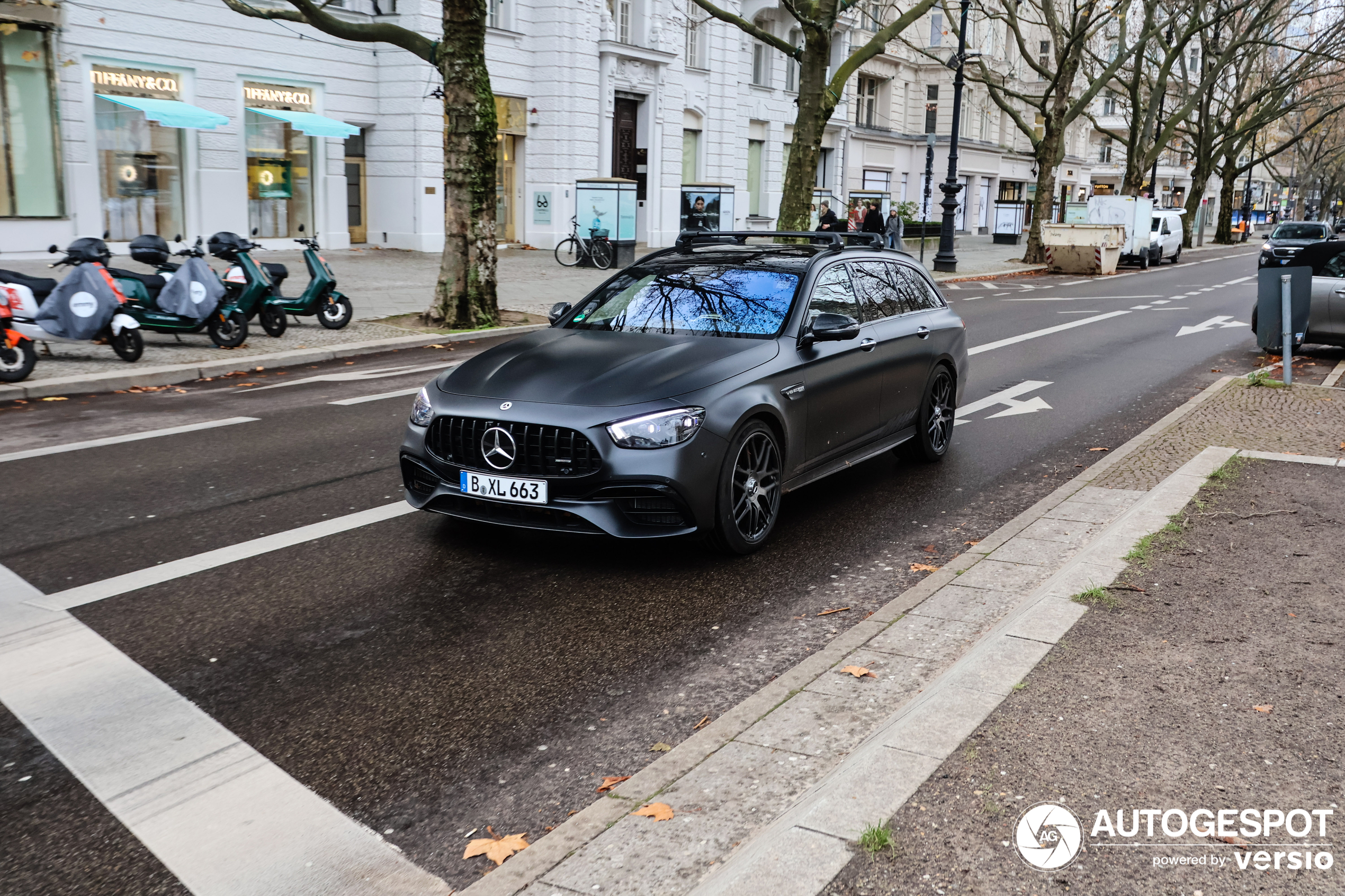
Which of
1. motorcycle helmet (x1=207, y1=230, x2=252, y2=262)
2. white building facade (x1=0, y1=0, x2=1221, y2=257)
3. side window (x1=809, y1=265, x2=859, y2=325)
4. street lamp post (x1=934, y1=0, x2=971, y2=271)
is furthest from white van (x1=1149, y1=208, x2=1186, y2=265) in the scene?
side window (x1=809, y1=265, x2=859, y2=325)

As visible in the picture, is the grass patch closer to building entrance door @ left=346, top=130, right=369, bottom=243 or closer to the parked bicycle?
the parked bicycle

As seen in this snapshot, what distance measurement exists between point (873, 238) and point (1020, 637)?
4.05 meters

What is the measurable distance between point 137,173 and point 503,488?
21975mm

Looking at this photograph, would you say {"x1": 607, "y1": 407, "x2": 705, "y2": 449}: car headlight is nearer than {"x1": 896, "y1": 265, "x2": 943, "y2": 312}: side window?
Yes

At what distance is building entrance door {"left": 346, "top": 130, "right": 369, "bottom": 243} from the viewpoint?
29594 mm

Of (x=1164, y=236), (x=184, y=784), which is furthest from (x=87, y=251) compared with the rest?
(x=1164, y=236)

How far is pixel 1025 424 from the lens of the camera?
1020cm

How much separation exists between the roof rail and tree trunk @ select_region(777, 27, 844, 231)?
16.1m

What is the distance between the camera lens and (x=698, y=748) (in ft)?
12.6

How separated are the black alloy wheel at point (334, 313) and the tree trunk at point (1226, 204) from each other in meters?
59.1

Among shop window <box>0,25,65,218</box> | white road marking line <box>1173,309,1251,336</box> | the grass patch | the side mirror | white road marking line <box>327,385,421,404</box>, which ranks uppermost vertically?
shop window <box>0,25,65,218</box>

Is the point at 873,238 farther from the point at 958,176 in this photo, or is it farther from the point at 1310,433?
the point at 958,176

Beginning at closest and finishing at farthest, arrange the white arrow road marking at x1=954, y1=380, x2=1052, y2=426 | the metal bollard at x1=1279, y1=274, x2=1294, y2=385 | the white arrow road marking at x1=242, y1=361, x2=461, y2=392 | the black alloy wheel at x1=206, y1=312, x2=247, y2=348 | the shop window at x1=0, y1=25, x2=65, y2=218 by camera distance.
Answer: the white arrow road marking at x1=954, y1=380, x2=1052, y2=426 < the metal bollard at x1=1279, y1=274, x2=1294, y2=385 < the white arrow road marking at x1=242, y1=361, x2=461, y2=392 < the black alloy wheel at x1=206, y1=312, x2=247, y2=348 < the shop window at x1=0, y1=25, x2=65, y2=218

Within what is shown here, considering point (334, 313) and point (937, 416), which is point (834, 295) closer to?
point (937, 416)
